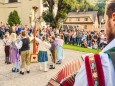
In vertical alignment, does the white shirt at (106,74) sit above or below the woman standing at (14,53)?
above

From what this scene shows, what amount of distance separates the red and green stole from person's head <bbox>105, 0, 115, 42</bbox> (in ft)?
0.62

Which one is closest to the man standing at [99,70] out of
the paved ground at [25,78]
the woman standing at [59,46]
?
the paved ground at [25,78]

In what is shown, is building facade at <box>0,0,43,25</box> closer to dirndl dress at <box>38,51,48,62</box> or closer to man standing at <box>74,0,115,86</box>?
dirndl dress at <box>38,51,48,62</box>

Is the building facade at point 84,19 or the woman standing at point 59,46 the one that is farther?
the building facade at point 84,19

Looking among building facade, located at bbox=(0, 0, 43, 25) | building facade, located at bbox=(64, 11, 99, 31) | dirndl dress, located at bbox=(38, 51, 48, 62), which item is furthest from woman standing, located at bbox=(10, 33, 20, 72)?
building facade, located at bbox=(64, 11, 99, 31)

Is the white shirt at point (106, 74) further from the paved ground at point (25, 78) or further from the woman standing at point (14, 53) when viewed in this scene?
the woman standing at point (14, 53)

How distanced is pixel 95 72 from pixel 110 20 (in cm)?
32

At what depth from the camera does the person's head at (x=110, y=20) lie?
4.82ft

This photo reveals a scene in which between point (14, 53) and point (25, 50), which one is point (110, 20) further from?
point (14, 53)

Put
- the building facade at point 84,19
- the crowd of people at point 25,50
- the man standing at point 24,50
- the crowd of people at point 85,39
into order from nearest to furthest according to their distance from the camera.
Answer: the man standing at point 24,50 → the crowd of people at point 25,50 → the crowd of people at point 85,39 → the building facade at point 84,19

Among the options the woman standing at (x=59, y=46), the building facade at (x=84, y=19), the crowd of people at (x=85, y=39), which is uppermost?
the woman standing at (x=59, y=46)

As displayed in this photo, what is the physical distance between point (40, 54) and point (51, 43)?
1.33 m

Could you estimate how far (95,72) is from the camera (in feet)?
4.26

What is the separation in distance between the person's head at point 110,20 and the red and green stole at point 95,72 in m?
0.19
